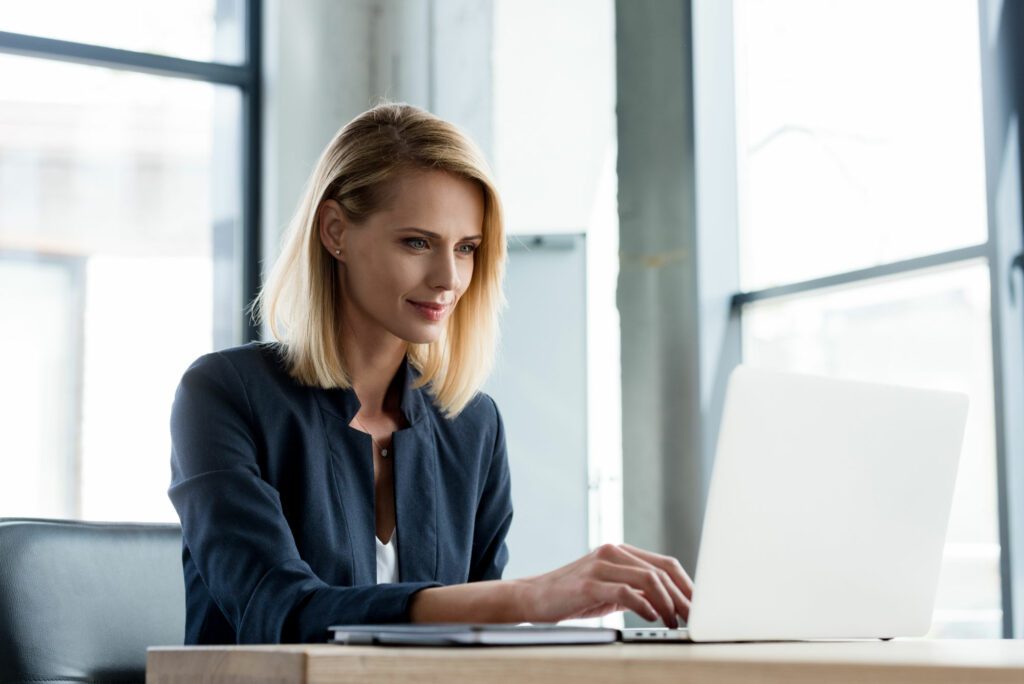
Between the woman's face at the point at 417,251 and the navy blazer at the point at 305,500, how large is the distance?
131 mm

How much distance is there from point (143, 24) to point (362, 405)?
2.62 meters

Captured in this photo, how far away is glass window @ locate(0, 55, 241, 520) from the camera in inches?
145

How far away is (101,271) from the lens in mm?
3814

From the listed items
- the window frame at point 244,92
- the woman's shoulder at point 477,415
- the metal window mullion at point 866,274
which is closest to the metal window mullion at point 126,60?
the window frame at point 244,92

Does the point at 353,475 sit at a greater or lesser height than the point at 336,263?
lesser

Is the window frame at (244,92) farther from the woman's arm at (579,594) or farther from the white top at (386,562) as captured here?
the woman's arm at (579,594)

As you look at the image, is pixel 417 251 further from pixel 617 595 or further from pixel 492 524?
pixel 617 595

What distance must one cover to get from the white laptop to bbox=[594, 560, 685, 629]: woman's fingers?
0.03 m

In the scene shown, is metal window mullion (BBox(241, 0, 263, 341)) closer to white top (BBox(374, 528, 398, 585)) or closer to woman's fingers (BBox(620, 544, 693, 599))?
white top (BBox(374, 528, 398, 585))

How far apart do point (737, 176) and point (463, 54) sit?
2.89 feet

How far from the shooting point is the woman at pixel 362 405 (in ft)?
4.67

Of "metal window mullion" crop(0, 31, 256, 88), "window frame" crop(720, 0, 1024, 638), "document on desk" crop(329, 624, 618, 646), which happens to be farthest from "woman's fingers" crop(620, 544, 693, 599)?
"metal window mullion" crop(0, 31, 256, 88)

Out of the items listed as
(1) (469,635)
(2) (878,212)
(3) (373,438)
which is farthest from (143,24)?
(1) (469,635)

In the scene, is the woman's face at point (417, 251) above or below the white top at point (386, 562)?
above
